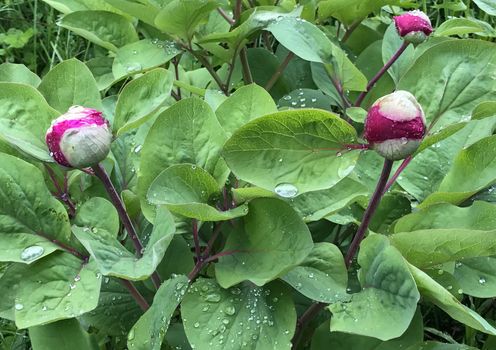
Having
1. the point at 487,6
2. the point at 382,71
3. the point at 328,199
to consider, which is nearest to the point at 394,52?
the point at 382,71

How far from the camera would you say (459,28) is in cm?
124

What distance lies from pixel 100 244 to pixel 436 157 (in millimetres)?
523

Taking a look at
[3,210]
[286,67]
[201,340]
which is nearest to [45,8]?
[286,67]

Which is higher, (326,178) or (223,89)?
(326,178)

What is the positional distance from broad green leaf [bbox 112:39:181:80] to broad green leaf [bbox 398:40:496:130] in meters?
0.44

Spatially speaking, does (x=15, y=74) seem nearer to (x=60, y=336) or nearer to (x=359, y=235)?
(x=60, y=336)

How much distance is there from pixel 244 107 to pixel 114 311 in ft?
1.15

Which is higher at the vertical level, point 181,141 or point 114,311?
point 181,141

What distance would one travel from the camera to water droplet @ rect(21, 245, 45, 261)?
0.83 metres

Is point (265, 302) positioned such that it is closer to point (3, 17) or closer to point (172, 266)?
point (172, 266)

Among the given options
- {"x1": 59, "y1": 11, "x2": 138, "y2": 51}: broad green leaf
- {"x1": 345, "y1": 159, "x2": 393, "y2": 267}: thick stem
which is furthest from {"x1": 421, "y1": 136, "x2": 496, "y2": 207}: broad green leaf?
{"x1": 59, "y1": 11, "x2": 138, "y2": 51}: broad green leaf

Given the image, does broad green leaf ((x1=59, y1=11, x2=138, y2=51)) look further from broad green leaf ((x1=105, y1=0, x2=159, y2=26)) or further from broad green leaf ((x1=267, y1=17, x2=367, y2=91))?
broad green leaf ((x1=267, y1=17, x2=367, y2=91))

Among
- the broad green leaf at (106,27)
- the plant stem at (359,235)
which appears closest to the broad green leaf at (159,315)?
the plant stem at (359,235)

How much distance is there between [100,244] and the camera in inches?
30.8
